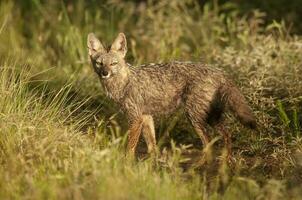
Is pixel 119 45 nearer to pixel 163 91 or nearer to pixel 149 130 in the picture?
pixel 163 91

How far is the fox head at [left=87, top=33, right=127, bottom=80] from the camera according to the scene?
8133 millimetres

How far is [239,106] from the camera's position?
25.6 feet

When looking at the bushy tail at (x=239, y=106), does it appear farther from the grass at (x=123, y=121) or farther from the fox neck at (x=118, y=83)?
the fox neck at (x=118, y=83)

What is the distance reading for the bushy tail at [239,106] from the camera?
7.77m

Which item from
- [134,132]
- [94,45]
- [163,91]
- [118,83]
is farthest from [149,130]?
[94,45]

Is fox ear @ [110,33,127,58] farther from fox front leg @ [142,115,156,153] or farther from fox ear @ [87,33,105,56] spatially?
Result: fox front leg @ [142,115,156,153]

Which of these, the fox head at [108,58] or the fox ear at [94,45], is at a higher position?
the fox ear at [94,45]

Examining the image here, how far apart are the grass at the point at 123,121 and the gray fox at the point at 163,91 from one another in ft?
1.03

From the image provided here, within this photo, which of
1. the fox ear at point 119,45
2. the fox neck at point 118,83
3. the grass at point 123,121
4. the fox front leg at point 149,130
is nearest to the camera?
the grass at point 123,121

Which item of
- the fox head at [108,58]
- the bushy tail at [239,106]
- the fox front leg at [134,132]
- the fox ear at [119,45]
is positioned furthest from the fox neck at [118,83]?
the bushy tail at [239,106]

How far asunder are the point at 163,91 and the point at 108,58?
0.68 metres

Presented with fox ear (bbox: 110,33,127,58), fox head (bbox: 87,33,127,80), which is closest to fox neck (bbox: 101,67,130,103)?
fox head (bbox: 87,33,127,80)

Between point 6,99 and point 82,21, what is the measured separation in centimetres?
534

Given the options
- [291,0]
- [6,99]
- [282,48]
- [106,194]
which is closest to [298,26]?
[291,0]
